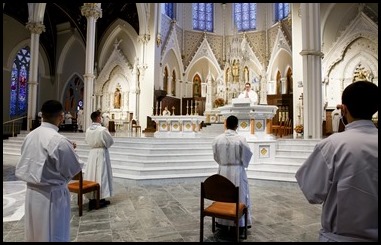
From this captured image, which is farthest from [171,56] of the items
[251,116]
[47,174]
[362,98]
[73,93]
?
[362,98]

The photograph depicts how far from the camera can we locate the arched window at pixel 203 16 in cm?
2189

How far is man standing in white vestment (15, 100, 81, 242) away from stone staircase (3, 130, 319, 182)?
429 centimetres

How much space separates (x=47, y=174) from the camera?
8.41 feet

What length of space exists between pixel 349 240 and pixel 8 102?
70.6ft

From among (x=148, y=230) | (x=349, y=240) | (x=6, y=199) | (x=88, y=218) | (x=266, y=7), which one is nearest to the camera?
(x=349, y=240)

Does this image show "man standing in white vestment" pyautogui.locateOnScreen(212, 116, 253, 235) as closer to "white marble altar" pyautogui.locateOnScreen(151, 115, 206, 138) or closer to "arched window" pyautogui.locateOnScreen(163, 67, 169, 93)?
"white marble altar" pyautogui.locateOnScreen(151, 115, 206, 138)

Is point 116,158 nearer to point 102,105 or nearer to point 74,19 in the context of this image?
point 102,105

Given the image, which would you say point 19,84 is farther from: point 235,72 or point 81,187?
point 81,187

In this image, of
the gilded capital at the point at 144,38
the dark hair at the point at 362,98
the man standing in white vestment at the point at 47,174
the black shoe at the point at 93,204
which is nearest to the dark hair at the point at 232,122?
the man standing in white vestment at the point at 47,174

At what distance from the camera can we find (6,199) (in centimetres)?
A: 538

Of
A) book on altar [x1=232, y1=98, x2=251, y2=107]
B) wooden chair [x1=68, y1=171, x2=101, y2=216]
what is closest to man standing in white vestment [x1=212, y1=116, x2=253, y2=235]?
wooden chair [x1=68, y1=171, x2=101, y2=216]

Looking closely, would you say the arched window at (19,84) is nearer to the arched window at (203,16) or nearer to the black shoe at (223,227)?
the arched window at (203,16)

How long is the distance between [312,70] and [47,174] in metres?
10.1

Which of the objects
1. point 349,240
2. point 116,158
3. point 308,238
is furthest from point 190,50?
point 349,240
